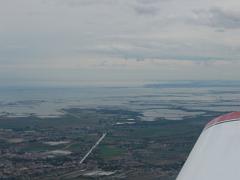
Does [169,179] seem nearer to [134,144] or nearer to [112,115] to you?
[134,144]

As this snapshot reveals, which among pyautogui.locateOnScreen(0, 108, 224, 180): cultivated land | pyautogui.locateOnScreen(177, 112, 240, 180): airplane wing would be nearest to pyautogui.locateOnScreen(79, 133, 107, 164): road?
pyautogui.locateOnScreen(0, 108, 224, 180): cultivated land

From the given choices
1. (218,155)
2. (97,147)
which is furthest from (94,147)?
(218,155)

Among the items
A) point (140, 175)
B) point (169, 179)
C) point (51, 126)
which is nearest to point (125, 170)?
point (140, 175)

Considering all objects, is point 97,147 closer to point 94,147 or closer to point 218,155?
point 94,147

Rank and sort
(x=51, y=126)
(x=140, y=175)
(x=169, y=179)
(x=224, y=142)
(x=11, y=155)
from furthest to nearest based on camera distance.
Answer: (x=51, y=126)
(x=11, y=155)
(x=140, y=175)
(x=169, y=179)
(x=224, y=142)

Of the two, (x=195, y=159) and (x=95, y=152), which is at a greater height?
(x=195, y=159)

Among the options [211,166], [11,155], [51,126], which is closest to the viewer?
[211,166]

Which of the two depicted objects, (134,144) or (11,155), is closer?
(11,155)
